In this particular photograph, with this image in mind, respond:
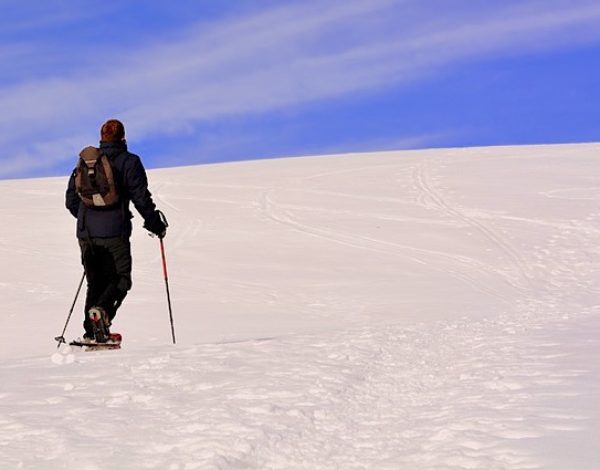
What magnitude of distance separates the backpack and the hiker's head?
16cm

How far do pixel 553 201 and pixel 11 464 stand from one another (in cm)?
1797

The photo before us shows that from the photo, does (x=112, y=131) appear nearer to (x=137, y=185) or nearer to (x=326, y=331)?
(x=137, y=185)

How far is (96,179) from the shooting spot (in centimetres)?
756

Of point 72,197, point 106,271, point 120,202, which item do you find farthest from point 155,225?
point 72,197

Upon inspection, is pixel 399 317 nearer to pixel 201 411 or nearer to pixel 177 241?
pixel 201 411

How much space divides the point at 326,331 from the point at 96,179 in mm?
2866

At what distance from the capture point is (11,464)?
3951 mm

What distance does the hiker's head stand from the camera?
25.2 feet

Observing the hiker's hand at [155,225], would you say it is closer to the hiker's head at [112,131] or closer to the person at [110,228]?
the person at [110,228]

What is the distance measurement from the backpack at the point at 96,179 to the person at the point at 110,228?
0.07 m

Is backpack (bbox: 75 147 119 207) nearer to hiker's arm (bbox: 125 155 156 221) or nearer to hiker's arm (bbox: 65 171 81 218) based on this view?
hiker's arm (bbox: 125 155 156 221)

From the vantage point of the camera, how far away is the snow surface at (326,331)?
4355mm

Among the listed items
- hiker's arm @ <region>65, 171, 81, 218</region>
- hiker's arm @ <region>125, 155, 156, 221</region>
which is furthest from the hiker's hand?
hiker's arm @ <region>65, 171, 81, 218</region>

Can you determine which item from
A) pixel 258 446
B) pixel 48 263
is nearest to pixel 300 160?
pixel 48 263
